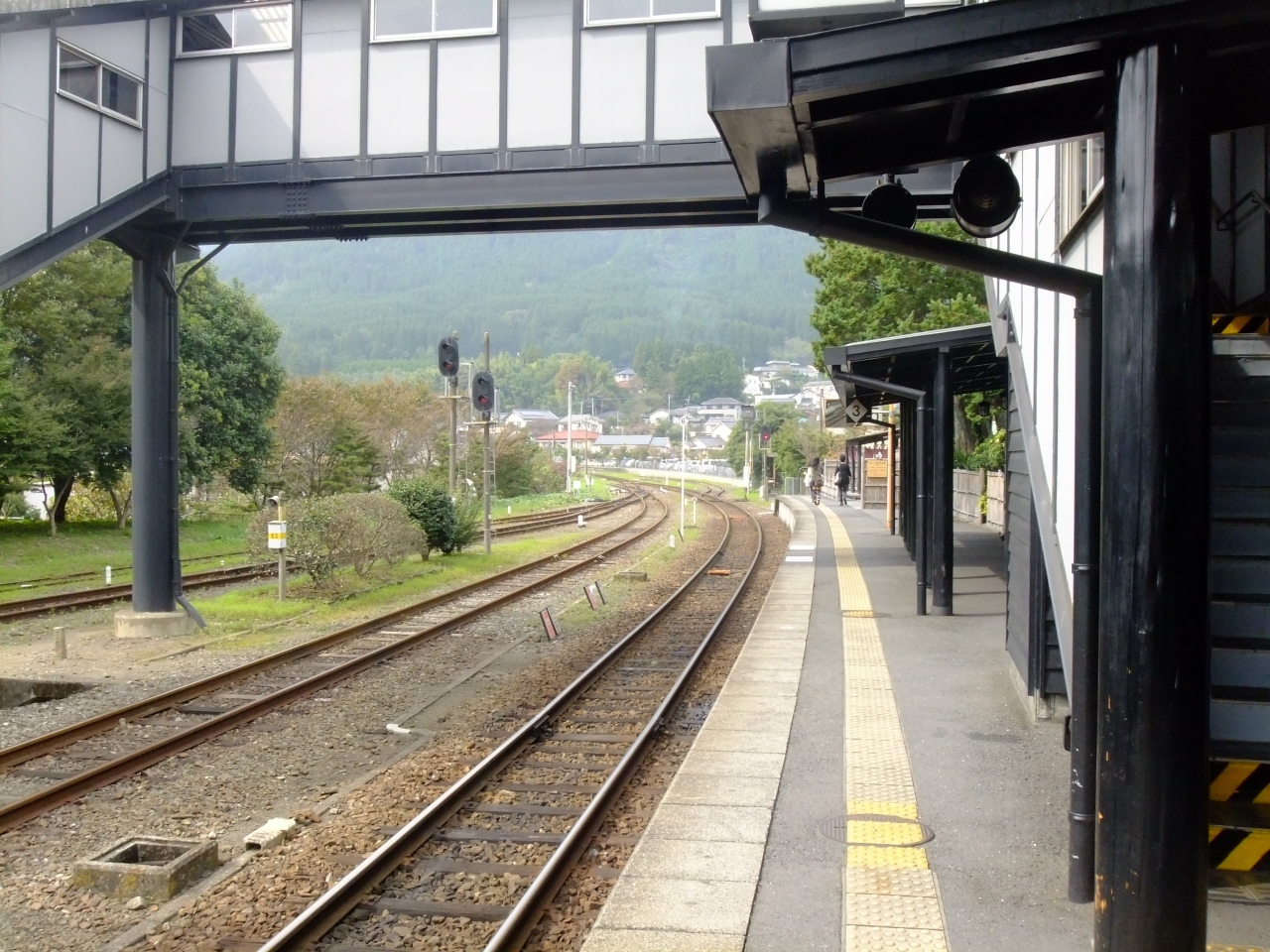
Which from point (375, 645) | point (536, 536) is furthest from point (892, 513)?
point (375, 645)

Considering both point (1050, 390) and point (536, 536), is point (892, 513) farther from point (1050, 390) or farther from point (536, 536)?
point (1050, 390)

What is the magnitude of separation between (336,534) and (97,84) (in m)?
6.74

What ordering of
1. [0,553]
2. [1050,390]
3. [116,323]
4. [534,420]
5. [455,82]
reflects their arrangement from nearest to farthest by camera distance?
[1050,390], [455,82], [0,553], [116,323], [534,420]

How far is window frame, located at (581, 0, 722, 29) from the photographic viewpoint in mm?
11203

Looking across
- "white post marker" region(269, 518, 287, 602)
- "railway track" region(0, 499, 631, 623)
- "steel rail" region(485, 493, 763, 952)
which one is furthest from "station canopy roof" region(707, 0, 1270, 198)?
"railway track" region(0, 499, 631, 623)

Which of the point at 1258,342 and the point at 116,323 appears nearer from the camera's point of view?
the point at 1258,342

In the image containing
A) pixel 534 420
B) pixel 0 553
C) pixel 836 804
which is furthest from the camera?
pixel 534 420

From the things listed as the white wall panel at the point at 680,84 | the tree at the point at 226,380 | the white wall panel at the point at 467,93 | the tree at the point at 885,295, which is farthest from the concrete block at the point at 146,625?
the tree at the point at 226,380

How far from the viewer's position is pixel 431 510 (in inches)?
833

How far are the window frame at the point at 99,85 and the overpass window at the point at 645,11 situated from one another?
213 inches

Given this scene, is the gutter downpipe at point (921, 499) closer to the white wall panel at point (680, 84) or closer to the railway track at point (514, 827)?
the railway track at point (514, 827)

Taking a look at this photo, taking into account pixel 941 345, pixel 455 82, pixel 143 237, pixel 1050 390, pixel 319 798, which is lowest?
pixel 319 798

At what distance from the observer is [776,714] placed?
8836mm

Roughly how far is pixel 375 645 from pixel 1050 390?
8366mm
